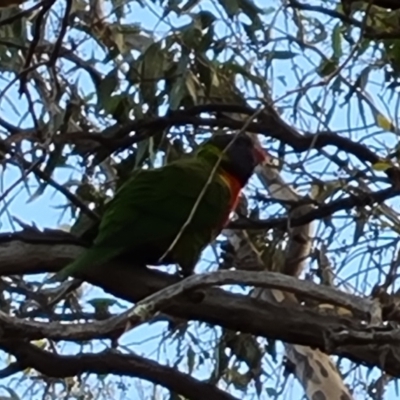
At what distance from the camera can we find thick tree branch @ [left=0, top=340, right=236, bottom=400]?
2.20 metres

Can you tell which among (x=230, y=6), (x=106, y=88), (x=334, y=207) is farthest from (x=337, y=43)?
(x=106, y=88)

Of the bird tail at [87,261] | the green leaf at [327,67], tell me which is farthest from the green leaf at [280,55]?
the bird tail at [87,261]

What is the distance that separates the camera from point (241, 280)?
1972 mm

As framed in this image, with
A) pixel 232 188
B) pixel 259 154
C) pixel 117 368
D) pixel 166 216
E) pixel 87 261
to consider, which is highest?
pixel 259 154

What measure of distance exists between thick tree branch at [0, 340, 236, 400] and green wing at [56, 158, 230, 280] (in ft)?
0.69

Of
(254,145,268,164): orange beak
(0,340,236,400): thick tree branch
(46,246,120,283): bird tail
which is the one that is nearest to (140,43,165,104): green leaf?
Result: (254,145,268,164): orange beak

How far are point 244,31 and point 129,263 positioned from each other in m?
0.79

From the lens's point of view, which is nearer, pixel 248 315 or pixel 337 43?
pixel 248 315

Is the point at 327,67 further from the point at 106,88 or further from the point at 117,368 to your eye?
the point at 117,368

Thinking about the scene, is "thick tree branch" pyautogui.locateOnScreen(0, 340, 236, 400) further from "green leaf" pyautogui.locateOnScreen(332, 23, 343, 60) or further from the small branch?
"green leaf" pyautogui.locateOnScreen(332, 23, 343, 60)

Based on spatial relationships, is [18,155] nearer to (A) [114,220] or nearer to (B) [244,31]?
(A) [114,220]

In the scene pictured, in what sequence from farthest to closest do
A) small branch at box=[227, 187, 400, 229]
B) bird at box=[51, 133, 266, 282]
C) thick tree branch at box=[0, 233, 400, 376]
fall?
1. small branch at box=[227, 187, 400, 229]
2. bird at box=[51, 133, 266, 282]
3. thick tree branch at box=[0, 233, 400, 376]

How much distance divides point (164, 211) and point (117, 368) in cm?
40

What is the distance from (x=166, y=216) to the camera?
2.49 m
